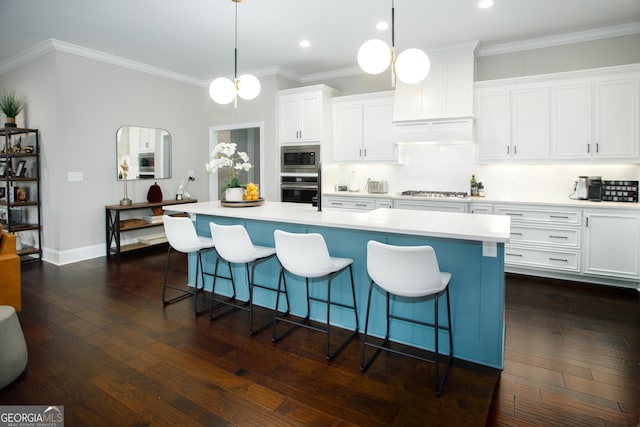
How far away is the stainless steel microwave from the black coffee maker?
3.42m

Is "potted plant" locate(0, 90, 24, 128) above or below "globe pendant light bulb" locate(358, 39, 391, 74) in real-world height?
above

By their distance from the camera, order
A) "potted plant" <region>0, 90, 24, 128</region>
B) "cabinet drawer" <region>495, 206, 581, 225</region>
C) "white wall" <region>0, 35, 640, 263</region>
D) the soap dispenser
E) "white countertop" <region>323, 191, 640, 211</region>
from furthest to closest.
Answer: the soap dispenser
"potted plant" <region>0, 90, 24, 128</region>
"white wall" <region>0, 35, 640, 263</region>
"cabinet drawer" <region>495, 206, 581, 225</region>
"white countertop" <region>323, 191, 640, 211</region>

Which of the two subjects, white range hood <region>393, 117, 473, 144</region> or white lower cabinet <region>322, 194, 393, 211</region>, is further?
white lower cabinet <region>322, 194, 393, 211</region>

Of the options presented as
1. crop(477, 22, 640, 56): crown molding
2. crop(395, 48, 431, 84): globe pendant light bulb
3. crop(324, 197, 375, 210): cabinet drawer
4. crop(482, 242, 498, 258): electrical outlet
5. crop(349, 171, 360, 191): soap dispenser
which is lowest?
crop(482, 242, 498, 258): electrical outlet

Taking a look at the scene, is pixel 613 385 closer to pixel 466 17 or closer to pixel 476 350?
pixel 476 350

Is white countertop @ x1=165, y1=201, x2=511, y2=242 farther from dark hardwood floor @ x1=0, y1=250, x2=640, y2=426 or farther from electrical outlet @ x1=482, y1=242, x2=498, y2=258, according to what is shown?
dark hardwood floor @ x1=0, y1=250, x2=640, y2=426

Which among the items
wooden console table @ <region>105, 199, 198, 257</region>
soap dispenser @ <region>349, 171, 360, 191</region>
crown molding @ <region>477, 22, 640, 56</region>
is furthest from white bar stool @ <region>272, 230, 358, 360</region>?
crown molding @ <region>477, 22, 640, 56</region>

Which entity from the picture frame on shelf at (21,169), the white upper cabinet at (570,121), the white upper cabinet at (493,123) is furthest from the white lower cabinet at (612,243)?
the picture frame on shelf at (21,169)

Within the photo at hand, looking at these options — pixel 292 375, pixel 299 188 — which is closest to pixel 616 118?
pixel 299 188

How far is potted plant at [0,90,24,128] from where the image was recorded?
5.24m

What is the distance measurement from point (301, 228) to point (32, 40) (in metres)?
4.48

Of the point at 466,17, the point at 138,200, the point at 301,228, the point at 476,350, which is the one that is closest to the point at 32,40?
the point at 138,200

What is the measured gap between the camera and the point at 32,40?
4.83 metres

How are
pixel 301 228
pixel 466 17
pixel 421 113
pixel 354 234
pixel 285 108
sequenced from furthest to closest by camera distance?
1. pixel 285 108
2. pixel 421 113
3. pixel 466 17
4. pixel 301 228
5. pixel 354 234
